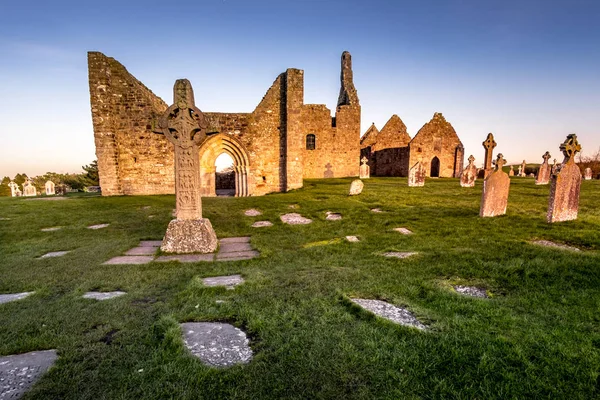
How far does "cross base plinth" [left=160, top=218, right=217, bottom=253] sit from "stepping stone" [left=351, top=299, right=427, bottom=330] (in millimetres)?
3928

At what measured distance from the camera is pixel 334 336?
276 centimetres

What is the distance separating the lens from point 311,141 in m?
25.9

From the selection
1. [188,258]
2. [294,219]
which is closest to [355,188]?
[294,219]

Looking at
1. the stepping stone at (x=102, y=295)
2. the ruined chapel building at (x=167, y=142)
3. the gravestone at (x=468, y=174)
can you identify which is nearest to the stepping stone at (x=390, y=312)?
the stepping stone at (x=102, y=295)

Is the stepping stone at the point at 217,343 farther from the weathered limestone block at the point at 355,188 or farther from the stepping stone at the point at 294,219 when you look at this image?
the weathered limestone block at the point at 355,188

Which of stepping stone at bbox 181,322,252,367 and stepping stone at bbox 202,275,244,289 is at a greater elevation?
stepping stone at bbox 181,322,252,367

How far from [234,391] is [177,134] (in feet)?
A: 18.5

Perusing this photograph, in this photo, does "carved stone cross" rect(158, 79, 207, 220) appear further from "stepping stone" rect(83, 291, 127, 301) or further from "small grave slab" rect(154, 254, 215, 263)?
"stepping stone" rect(83, 291, 127, 301)

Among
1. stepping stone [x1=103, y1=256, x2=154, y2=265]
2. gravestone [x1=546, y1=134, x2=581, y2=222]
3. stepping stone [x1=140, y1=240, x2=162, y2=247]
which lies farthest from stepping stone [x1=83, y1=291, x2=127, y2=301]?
gravestone [x1=546, y1=134, x2=581, y2=222]

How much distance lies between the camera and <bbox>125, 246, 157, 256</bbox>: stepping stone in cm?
629

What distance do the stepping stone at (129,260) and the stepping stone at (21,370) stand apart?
3.16 meters

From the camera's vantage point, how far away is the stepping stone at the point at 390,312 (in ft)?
9.83

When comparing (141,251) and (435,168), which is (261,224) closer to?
(141,251)

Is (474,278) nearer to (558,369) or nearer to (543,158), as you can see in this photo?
(558,369)
